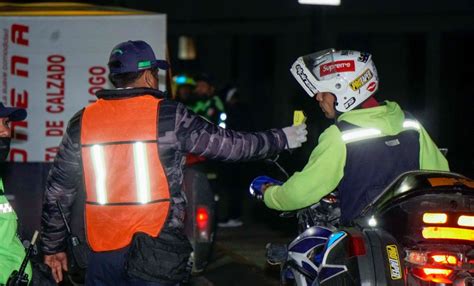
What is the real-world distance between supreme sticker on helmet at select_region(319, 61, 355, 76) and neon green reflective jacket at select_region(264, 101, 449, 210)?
238mm

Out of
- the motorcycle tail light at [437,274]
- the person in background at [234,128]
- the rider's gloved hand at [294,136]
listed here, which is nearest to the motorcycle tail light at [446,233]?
the motorcycle tail light at [437,274]

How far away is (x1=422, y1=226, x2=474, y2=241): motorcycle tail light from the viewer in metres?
4.89

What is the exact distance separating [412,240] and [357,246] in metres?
0.26

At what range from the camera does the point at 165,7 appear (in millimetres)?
23859

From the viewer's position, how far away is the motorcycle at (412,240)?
4855 mm

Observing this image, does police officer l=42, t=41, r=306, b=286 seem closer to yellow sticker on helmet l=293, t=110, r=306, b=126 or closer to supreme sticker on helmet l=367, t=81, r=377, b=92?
yellow sticker on helmet l=293, t=110, r=306, b=126

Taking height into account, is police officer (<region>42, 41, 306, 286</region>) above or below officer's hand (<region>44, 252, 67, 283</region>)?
above

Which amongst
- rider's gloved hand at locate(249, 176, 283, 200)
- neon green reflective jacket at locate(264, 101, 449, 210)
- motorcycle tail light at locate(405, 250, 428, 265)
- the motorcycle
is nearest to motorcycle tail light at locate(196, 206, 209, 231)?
rider's gloved hand at locate(249, 176, 283, 200)

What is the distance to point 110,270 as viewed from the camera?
5176 mm

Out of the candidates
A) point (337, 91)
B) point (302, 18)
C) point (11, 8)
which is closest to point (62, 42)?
point (11, 8)

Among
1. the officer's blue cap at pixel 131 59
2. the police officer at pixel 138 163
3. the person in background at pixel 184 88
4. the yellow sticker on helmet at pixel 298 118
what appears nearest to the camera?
the police officer at pixel 138 163

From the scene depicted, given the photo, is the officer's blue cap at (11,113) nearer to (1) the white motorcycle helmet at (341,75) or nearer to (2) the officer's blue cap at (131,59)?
(2) the officer's blue cap at (131,59)

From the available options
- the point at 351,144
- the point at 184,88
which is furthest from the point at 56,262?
the point at 184,88

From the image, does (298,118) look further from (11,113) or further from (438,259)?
(11,113)
